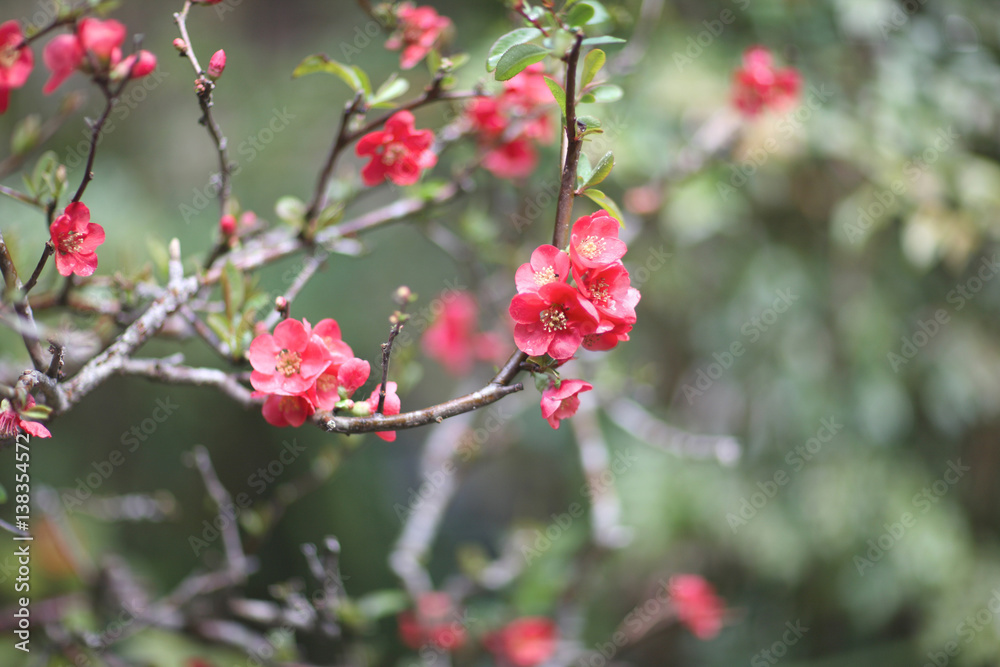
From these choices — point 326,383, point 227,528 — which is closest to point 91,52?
point 326,383

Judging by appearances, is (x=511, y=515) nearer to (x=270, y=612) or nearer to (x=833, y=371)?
(x=833, y=371)

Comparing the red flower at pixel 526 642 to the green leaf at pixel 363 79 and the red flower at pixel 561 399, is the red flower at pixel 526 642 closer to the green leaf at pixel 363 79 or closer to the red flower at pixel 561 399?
the red flower at pixel 561 399

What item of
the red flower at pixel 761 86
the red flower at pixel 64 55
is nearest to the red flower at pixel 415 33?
the red flower at pixel 64 55

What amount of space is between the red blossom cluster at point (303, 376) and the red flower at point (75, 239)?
7.6 inches

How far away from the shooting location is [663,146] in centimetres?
156

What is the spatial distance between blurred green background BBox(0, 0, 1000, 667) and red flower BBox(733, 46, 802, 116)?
11cm

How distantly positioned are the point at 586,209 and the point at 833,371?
2.54 feet

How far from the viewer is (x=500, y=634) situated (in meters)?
1.23

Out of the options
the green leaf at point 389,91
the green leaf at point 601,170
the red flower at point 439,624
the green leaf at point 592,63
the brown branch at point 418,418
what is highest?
the green leaf at point 592,63

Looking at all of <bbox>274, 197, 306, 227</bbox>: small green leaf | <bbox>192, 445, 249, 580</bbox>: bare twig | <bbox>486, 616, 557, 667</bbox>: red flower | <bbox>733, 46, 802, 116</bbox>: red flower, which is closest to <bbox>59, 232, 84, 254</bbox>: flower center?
<bbox>274, 197, 306, 227</bbox>: small green leaf

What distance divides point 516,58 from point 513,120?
0.43m

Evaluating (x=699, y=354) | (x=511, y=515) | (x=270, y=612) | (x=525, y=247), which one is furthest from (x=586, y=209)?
(x=511, y=515)

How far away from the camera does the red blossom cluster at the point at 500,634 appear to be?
3.86ft

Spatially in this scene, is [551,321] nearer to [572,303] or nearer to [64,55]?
[572,303]
